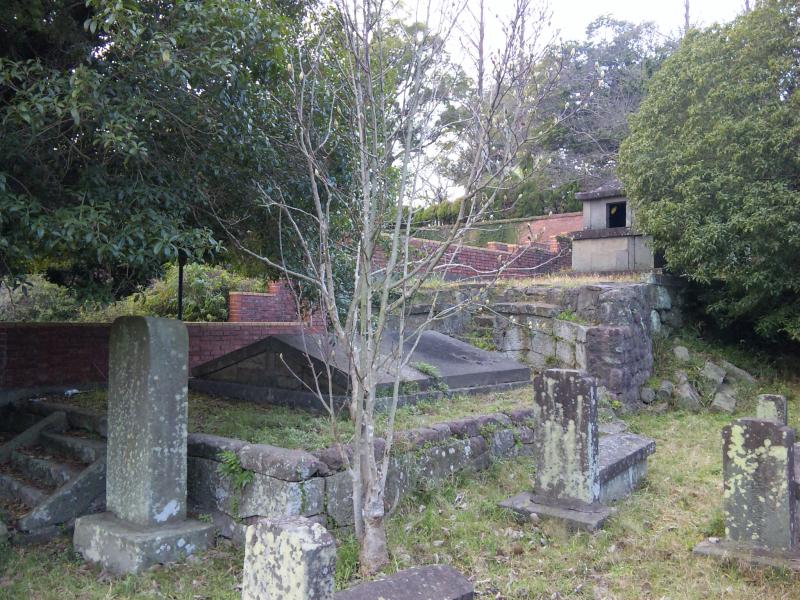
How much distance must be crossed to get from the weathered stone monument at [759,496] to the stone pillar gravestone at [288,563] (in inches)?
130

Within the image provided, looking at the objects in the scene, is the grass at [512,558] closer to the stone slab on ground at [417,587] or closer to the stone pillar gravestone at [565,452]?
the stone pillar gravestone at [565,452]

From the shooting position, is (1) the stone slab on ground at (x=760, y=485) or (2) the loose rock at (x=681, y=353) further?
(2) the loose rock at (x=681, y=353)

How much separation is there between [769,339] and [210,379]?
9263mm

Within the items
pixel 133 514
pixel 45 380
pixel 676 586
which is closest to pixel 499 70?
pixel 676 586

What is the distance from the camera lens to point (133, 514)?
4.90 m

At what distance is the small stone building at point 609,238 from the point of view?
12500mm

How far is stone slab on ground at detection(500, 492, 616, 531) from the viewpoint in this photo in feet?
16.1

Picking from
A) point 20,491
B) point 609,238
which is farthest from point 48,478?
point 609,238

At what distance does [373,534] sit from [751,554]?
8.11ft

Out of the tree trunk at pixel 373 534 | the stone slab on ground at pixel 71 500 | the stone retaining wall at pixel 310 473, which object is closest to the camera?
the tree trunk at pixel 373 534

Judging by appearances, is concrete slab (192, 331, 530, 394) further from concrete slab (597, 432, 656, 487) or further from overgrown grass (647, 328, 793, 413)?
overgrown grass (647, 328, 793, 413)

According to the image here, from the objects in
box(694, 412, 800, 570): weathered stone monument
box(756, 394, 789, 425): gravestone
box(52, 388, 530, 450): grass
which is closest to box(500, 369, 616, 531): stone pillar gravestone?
box(694, 412, 800, 570): weathered stone monument

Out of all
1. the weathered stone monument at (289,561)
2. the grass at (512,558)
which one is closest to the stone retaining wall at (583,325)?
the grass at (512,558)

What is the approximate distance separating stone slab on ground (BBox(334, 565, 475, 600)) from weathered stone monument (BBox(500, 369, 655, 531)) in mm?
2358
